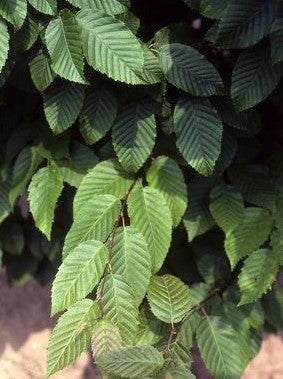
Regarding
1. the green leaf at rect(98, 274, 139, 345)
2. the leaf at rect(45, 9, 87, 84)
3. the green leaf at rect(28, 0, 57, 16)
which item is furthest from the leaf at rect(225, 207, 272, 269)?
the green leaf at rect(28, 0, 57, 16)

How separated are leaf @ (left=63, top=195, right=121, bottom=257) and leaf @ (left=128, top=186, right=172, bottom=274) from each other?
2.0 inches

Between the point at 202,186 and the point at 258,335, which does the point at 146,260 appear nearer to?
the point at 202,186

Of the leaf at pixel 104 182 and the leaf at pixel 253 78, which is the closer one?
the leaf at pixel 253 78

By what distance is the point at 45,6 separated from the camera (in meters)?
1.32

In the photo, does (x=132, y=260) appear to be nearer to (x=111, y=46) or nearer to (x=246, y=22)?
(x=111, y=46)

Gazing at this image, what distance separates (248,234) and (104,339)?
59 cm

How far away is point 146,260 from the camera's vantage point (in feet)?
4.57

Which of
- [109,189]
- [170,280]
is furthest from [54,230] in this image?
[170,280]

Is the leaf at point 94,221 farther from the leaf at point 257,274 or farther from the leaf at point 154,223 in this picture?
the leaf at point 257,274

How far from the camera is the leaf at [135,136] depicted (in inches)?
59.4

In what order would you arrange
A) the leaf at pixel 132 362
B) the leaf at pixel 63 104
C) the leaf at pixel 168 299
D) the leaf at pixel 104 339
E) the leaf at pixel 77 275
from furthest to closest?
the leaf at pixel 63 104
the leaf at pixel 168 299
the leaf at pixel 77 275
the leaf at pixel 104 339
the leaf at pixel 132 362

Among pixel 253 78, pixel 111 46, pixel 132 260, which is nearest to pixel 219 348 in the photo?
pixel 132 260

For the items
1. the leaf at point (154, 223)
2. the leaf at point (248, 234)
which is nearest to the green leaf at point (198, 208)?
the leaf at point (248, 234)

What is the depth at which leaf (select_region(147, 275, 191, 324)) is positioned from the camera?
1388mm
